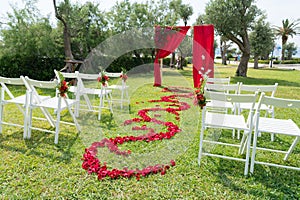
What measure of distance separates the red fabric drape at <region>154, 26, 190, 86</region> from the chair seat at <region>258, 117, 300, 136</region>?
5.73 meters

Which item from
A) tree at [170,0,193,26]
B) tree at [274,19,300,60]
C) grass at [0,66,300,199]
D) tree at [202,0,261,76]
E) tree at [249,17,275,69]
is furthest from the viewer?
tree at [274,19,300,60]

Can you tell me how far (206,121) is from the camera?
2670 millimetres

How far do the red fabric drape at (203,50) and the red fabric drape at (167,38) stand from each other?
53 centimetres

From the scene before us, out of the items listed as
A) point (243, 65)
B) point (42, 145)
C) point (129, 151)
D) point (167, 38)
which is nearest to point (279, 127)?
point (129, 151)

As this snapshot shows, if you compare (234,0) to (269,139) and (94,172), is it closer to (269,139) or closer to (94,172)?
(269,139)

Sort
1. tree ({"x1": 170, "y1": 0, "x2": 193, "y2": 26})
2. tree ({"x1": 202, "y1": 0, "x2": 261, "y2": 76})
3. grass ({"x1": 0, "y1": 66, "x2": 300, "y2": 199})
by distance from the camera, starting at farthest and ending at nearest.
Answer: tree ({"x1": 170, "y1": 0, "x2": 193, "y2": 26})
tree ({"x1": 202, "y1": 0, "x2": 261, "y2": 76})
grass ({"x1": 0, "y1": 66, "x2": 300, "y2": 199})

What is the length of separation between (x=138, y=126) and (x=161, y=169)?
59.7 inches

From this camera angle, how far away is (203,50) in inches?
309

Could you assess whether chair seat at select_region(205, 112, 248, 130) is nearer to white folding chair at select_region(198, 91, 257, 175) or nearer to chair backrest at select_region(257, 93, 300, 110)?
white folding chair at select_region(198, 91, 257, 175)

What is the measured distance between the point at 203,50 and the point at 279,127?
18.7 feet

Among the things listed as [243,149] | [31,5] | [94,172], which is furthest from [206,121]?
[31,5]

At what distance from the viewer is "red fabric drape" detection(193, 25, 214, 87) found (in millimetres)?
7457

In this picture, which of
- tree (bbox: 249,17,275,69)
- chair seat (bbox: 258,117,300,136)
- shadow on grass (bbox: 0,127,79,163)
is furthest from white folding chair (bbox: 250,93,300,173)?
tree (bbox: 249,17,275,69)

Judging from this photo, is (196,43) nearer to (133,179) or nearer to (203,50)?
(203,50)
